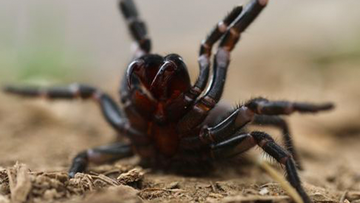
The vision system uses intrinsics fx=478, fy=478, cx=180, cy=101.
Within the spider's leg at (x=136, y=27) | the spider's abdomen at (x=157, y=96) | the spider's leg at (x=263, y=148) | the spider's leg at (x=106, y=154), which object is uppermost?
the spider's leg at (x=136, y=27)

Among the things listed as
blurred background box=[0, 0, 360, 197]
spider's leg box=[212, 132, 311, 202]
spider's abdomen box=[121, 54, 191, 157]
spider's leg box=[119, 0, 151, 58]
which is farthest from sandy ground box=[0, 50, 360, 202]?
spider's leg box=[119, 0, 151, 58]

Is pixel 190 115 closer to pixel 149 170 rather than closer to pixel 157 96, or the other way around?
pixel 157 96

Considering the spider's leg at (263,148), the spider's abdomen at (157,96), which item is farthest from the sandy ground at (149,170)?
the spider's abdomen at (157,96)

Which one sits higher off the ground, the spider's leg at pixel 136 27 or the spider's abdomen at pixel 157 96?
the spider's leg at pixel 136 27

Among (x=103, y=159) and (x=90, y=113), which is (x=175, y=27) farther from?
(x=103, y=159)

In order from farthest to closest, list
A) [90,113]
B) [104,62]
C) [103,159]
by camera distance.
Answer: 1. [104,62]
2. [90,113]
3. [103,159]

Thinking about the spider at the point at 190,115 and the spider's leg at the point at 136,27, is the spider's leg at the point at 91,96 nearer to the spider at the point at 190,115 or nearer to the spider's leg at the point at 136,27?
the spider at the point at 190,115

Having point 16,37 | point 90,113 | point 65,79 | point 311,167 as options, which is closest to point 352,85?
point 311,167
